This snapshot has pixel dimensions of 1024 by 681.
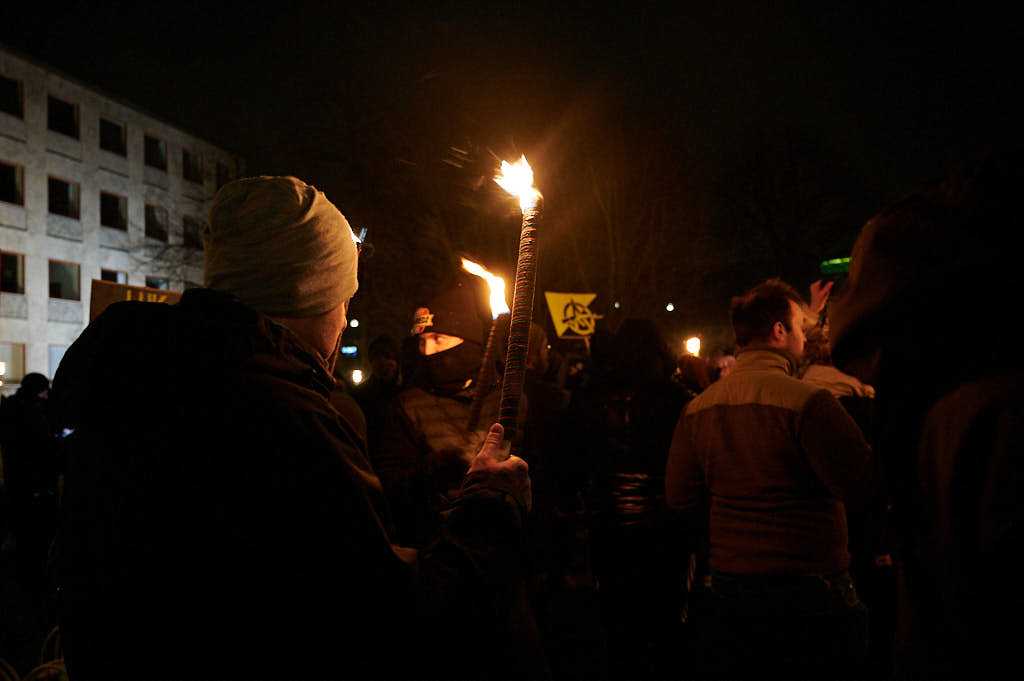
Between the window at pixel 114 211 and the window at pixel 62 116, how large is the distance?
3.55 metres

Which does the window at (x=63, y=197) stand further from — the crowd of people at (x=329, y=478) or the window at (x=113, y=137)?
the crowd of people at (x=329, y=478)

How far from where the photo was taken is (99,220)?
3656 centimetres

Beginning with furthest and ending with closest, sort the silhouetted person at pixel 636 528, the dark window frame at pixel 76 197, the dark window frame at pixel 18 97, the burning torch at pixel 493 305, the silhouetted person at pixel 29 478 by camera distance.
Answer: the dark window frame at pixel 76 197 → the dark window frame at pixel 18 97 → the silhouetted person at pixel 29 478 → the silhouetted person at pixel 636 528 → the burning torch at pixel 493 305

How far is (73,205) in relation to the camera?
35.4m

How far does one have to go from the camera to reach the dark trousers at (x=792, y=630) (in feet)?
9.12

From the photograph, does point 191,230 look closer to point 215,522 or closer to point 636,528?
point 636,528

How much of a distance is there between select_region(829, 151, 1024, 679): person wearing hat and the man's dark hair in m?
1.86

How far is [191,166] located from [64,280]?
489 inches

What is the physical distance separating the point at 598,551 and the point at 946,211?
3945 millimetres

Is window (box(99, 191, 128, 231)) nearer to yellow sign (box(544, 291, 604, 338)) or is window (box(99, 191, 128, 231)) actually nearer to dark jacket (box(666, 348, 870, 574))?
yellow sign (box(544, 291, 604, 338))

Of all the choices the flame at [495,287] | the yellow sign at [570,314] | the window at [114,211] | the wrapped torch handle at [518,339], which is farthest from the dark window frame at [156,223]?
the wrapped torch handle at [518,339]

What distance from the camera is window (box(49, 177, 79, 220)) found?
3425 cm

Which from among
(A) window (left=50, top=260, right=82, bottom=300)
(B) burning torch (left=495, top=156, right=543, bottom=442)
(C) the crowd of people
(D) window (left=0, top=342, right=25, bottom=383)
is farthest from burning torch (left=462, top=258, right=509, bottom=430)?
(A) window (left=50, top=260, right=82, bottom=300)

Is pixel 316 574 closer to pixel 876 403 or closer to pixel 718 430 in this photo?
pixel 876 403
